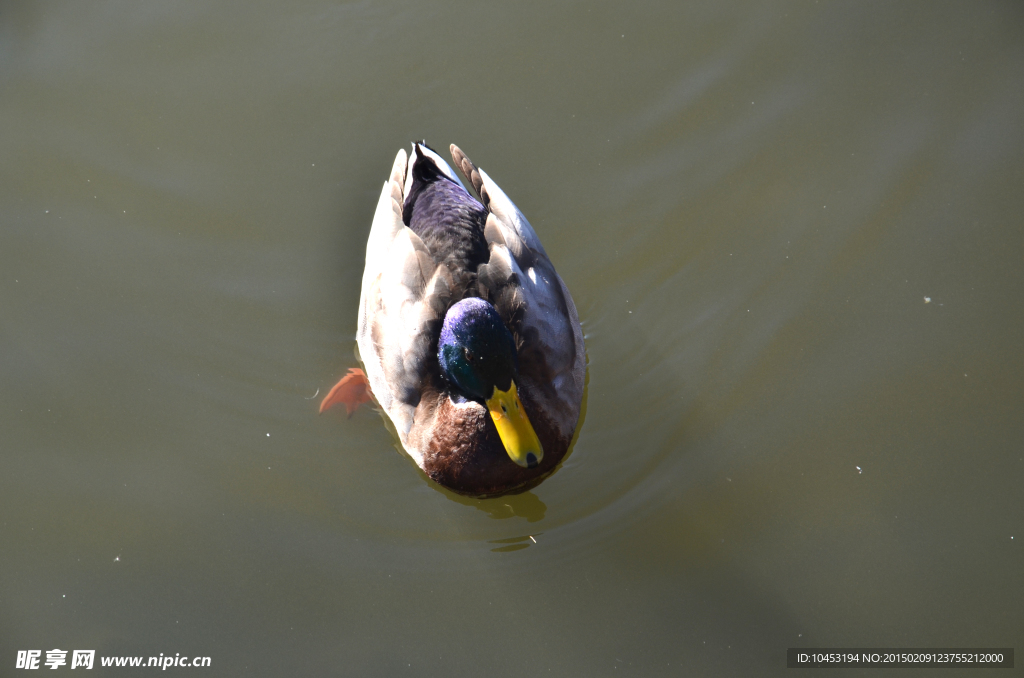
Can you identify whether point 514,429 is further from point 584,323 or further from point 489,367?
point 584,323

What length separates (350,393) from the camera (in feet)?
14.9

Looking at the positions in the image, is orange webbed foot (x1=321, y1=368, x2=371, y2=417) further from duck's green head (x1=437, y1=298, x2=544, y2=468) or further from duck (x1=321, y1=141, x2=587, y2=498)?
duck's green head (x1=437, y1=298, x2=544, y2=468)

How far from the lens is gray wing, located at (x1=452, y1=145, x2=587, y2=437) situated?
4070 millimetres

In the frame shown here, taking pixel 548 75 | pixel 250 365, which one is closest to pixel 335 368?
pixel 250 365

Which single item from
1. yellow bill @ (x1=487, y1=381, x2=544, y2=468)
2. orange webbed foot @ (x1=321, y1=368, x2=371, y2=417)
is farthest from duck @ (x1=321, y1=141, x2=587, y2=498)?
orange webbed foot @ (x1=321, y1=368, x2=371, y2=417)

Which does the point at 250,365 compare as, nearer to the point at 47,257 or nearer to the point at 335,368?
the point at 335,368

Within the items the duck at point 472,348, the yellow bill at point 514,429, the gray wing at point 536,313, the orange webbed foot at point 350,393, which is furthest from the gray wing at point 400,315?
the yellow bill at point 514,429

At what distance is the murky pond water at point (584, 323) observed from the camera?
3992mm

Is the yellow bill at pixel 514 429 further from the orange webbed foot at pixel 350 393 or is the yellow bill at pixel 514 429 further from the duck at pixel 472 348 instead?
the orange webbed foot at pixel 350 393

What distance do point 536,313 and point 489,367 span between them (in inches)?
17.0

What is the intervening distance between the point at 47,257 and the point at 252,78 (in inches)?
63.5

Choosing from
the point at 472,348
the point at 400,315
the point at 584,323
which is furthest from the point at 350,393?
the point at 584,323

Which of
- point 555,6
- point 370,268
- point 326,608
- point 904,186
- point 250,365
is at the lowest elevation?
point 326,608

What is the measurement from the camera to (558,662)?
3887 millimetres
